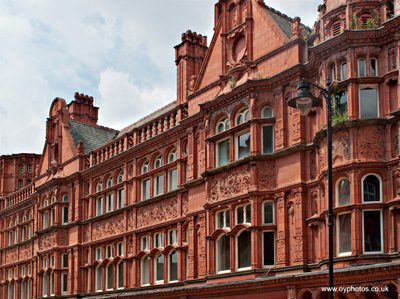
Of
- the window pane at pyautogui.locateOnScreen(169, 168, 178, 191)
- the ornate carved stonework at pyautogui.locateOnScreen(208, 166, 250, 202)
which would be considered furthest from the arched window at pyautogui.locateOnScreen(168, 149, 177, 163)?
the ornate carved stonework at pyautogui.locateOnScreen(208, 166, 250, 202)

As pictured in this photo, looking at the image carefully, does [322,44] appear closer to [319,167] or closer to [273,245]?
[319,167]

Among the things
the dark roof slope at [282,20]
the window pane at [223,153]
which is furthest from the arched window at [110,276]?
the dark roof slope at [282,20]

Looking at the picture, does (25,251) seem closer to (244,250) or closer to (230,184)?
(230,184)

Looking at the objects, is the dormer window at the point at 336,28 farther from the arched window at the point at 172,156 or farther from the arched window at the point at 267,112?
the arched window at the point at 172,156

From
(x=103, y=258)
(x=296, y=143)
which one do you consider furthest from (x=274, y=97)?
(x=103, y=258)

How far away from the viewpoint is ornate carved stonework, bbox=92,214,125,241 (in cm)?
4244

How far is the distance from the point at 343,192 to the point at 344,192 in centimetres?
5

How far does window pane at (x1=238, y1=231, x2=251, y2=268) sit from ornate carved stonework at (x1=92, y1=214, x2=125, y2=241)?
1173 centimetres

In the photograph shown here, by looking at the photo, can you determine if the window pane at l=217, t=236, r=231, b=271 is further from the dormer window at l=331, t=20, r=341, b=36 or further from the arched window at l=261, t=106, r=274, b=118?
the dormer window at l=331, t=20, r=341, b=36

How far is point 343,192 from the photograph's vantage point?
26750 millimetres

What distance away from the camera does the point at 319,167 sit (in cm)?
2836

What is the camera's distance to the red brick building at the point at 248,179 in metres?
26.2

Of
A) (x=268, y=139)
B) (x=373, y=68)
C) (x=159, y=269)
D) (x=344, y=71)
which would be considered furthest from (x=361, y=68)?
(x=159, y=269)

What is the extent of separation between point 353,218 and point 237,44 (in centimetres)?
1208
